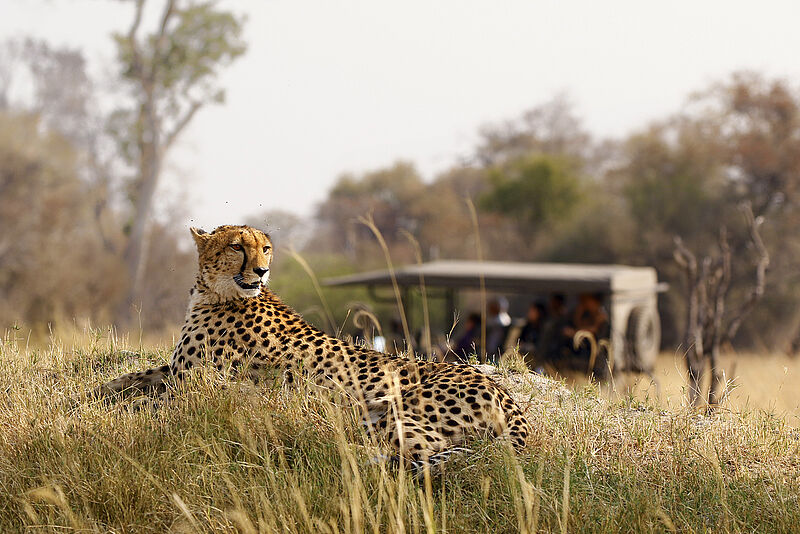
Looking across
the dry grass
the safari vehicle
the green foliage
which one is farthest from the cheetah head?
the green foliage

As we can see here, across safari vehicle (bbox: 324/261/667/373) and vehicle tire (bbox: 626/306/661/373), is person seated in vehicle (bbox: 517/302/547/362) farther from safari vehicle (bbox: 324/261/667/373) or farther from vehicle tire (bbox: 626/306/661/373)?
vehicle tire (bbox: 626/306/661/373)

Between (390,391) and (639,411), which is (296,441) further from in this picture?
(639,411)

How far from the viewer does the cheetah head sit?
363 cm

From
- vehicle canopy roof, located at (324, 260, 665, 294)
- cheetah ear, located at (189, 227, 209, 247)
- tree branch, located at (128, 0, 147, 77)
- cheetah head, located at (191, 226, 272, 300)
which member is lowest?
vehicle canopy roof, located at (324, 260, 665, 294)

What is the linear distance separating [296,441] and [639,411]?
7.50ft

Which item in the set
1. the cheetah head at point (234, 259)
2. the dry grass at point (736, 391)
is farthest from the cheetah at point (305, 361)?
the dry grass at point (736, 391)

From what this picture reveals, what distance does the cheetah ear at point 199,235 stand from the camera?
373cm

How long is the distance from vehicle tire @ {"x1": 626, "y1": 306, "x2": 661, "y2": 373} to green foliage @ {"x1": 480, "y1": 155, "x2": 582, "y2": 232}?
17305 millimetres

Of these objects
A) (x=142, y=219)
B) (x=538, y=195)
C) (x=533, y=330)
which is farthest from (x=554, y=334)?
(x=538, y=195)

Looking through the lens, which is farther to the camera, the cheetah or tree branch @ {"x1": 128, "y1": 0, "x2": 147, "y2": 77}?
tree branch @ {"x1": 128, "y1": 0, "x2": 147, "y2": 77}

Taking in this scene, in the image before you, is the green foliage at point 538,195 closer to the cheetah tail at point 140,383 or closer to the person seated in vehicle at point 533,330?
the person seated in vehicle at point 533,330

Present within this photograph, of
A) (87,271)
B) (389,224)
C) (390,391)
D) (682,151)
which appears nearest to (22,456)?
(390,391)

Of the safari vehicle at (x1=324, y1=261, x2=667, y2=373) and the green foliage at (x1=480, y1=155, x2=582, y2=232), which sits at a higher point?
the green foliage at (x1=480, y1=155, x2=582, y2=232)

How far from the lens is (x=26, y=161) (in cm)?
2181
